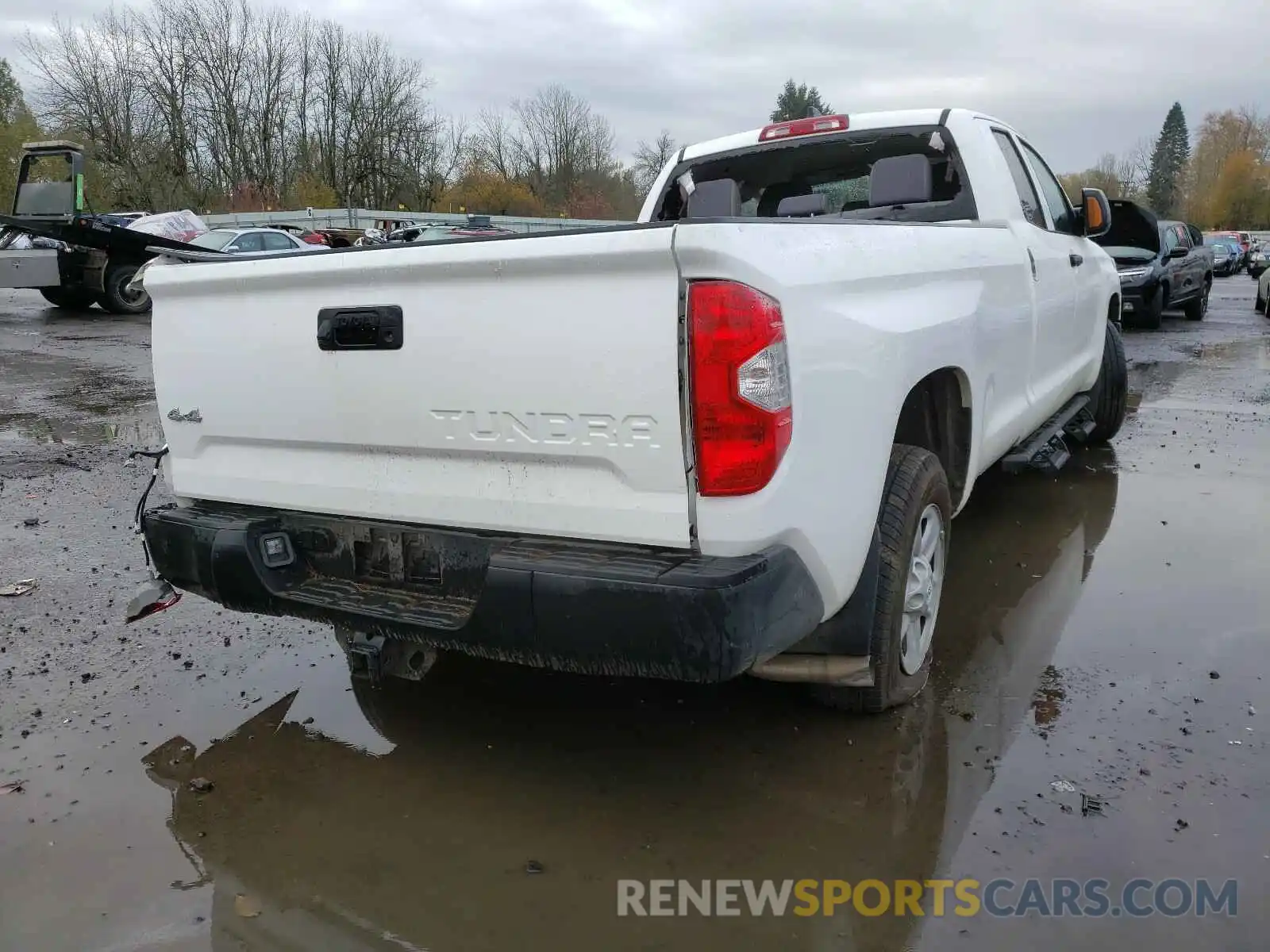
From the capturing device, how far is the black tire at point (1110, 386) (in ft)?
20.5

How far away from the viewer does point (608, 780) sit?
281 cm

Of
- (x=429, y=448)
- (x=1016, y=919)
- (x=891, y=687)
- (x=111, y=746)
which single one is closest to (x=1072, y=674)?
(x=891, y=687)

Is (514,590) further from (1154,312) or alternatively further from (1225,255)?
(1225,255)

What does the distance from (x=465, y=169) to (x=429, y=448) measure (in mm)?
63508

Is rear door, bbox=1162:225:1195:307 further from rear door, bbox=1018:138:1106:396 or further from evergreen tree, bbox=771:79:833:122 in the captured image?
evergreen tree, bbox=771:79:833:122

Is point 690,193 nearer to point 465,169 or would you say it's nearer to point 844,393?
point 844,393

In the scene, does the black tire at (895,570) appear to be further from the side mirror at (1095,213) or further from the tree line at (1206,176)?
the tree line at (1206,176)

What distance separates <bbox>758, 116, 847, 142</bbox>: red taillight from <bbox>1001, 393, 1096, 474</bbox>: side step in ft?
5.54

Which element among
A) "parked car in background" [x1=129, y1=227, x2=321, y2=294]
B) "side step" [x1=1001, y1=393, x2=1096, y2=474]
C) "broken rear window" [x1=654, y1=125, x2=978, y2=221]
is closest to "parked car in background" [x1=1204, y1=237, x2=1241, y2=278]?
"parked car in background" [x1=129, y1=227, x2=321, y2=294]

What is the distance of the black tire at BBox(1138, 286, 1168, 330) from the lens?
47.4ft

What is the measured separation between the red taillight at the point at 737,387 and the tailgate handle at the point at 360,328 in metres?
0.84

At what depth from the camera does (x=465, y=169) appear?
6209cm

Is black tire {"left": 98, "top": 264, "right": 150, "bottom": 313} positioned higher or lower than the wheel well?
higher

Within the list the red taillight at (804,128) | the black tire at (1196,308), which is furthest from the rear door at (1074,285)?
the black tire at (1196,308)
